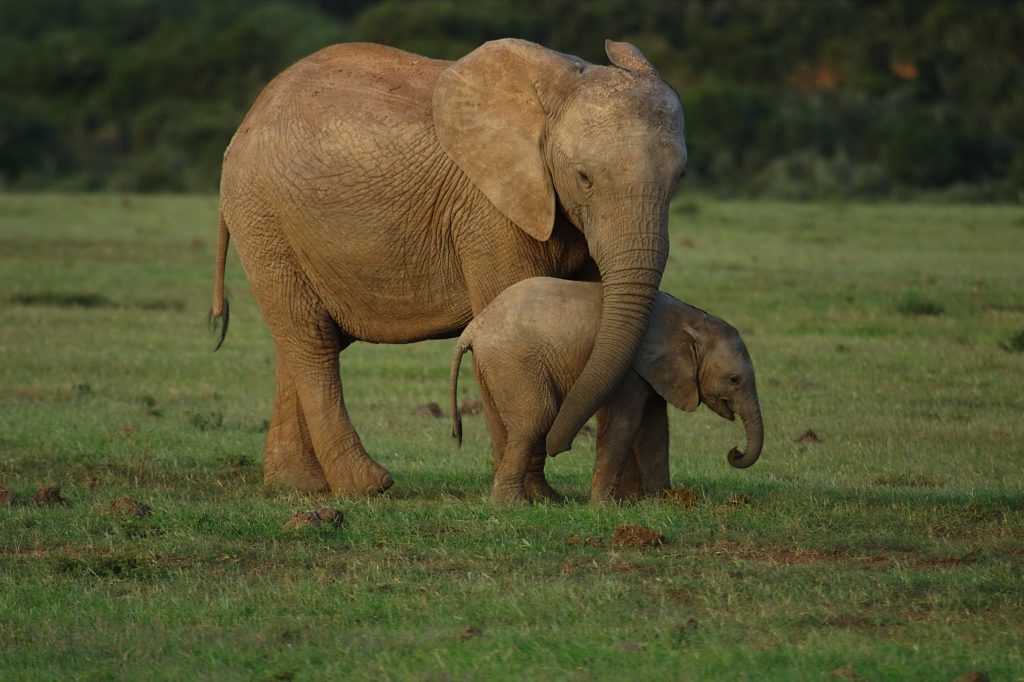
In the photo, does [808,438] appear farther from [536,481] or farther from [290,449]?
[290,449]

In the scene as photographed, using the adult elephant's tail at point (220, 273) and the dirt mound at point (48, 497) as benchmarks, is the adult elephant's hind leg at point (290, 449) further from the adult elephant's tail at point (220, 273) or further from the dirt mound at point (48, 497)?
the dirt mound at point (48, 497)

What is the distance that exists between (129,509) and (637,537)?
2222 millimetres

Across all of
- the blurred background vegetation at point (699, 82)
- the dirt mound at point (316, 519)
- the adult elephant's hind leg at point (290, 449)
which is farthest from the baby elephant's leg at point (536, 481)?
the blurred background vegetation at point (699, 82)

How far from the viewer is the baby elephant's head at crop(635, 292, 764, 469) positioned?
7.53 metres

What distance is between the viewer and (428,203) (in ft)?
26.2

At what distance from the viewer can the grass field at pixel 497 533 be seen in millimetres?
5422

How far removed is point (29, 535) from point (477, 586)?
6.93ft

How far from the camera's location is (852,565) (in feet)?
20.9

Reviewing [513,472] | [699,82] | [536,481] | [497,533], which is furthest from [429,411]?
[699,82]

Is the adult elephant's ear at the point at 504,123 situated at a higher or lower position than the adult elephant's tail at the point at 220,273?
higher

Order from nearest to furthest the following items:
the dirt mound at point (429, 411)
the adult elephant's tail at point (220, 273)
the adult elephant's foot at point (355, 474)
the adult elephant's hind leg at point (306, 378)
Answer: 1. the adult elephant's foot at point (355, 474)
2. the adult elephant's hind leg at point (306, 378)
3. the adult elephant's tail at point (220, 273)
4. the dirt mound at point (429, 411)

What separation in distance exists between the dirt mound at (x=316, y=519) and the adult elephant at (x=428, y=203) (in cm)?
95

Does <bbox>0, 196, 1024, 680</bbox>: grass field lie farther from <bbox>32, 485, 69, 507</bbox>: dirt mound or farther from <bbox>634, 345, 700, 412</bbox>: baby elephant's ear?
<bbox>634, 345, 700, 412</bbox>: baby elephant's ear

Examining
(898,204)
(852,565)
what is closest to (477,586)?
(852,565)
